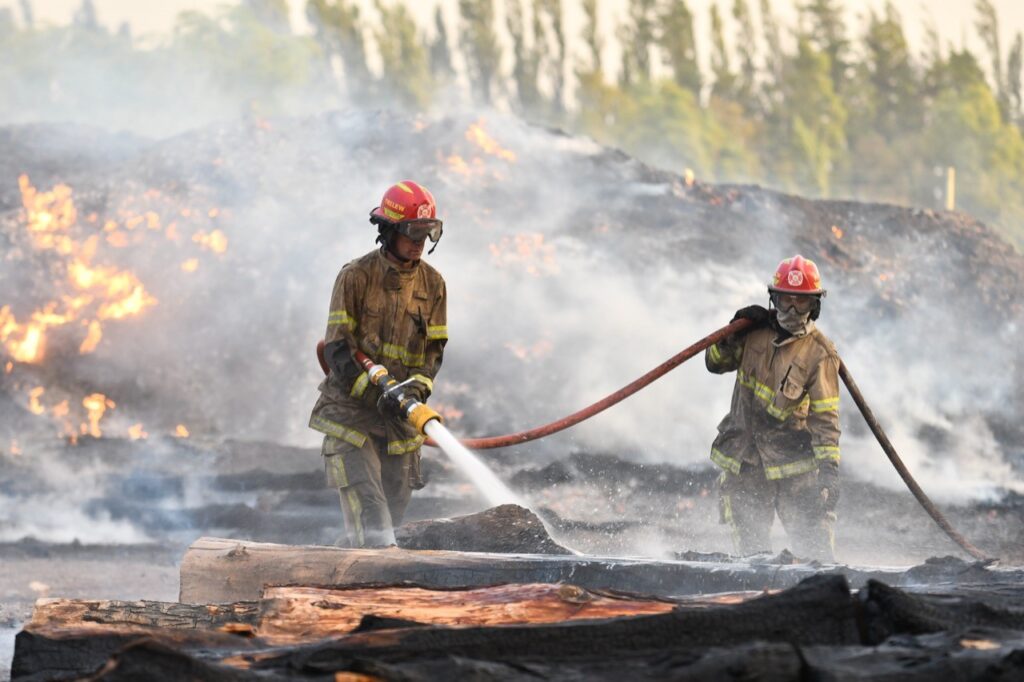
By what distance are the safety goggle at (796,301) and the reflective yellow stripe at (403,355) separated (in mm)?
1997

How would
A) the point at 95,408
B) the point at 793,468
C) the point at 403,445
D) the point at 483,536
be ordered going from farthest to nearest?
1. the point at 95,408
2. the point at 793,468
3. the point at 403,445
4. the point at 483,536

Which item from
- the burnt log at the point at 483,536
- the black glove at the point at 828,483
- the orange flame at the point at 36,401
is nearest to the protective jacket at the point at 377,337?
the burnt log at the point at 483,536

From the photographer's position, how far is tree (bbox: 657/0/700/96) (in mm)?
44531

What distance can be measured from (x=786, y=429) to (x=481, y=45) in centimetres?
4112

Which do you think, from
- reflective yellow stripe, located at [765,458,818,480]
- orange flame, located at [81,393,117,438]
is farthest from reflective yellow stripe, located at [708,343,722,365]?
orange flame, located at [81,393,117,438]

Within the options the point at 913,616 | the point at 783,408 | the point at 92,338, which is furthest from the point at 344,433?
the point at 92,338

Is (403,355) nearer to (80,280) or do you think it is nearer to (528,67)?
(80,280)

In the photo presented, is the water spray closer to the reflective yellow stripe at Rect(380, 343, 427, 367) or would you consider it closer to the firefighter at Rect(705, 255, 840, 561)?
the reflective yellow stripe at Rect(380, 343, 427, 367)

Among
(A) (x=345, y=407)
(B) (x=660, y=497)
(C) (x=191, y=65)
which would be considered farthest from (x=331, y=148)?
(C) (x=191, y=65)

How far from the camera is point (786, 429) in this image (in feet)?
26.1

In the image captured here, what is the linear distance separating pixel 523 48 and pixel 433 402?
3427 cm

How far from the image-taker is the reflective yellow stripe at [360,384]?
23.6ft

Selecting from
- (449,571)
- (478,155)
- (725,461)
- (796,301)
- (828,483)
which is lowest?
(449,571)

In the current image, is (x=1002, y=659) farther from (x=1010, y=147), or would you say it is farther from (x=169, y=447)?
(x=1010, y=147)
